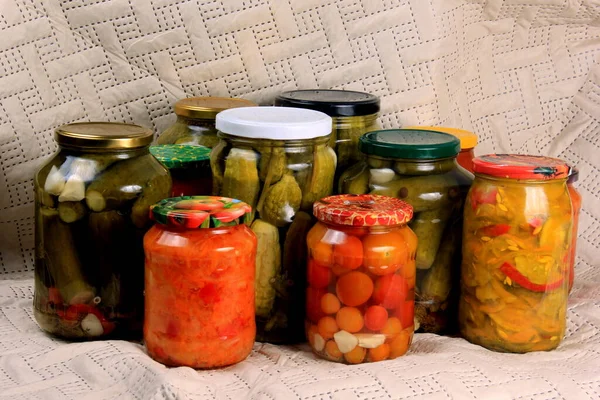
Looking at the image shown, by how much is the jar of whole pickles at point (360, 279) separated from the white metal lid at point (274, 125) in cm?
8

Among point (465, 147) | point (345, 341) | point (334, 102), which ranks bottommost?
point (345, 341)

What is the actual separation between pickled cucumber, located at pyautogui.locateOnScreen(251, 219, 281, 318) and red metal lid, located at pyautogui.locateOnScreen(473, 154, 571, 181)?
0.24 m

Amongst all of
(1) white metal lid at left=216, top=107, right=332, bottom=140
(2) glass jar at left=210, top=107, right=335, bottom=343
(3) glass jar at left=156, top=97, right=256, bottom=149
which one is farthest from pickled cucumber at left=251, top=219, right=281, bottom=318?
(3) glass jar at left=156, top=97, right=256, bottom=149

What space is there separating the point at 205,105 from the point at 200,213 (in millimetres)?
314

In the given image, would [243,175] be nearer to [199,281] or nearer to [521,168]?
[199,281]

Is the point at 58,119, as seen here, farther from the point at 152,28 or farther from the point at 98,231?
the point at 98,231

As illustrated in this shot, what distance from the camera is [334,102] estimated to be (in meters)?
1.08

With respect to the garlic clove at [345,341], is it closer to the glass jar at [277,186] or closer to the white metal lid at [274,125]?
the glass jar at [277,186]

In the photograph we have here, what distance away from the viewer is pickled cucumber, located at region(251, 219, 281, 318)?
→ 961mm

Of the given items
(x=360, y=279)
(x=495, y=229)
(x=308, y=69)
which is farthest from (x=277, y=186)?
(x=308, y=69)

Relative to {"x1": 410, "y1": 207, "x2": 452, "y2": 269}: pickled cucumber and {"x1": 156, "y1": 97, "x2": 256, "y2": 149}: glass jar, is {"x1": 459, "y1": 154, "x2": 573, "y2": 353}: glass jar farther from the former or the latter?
{"x1": 156, "y1": 97, "x2": 256, "y2": 149}: glass jar

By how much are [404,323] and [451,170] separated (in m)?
0.20

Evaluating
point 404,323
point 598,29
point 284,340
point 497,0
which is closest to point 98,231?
point 284,340

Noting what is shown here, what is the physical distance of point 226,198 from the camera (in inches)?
36.9
